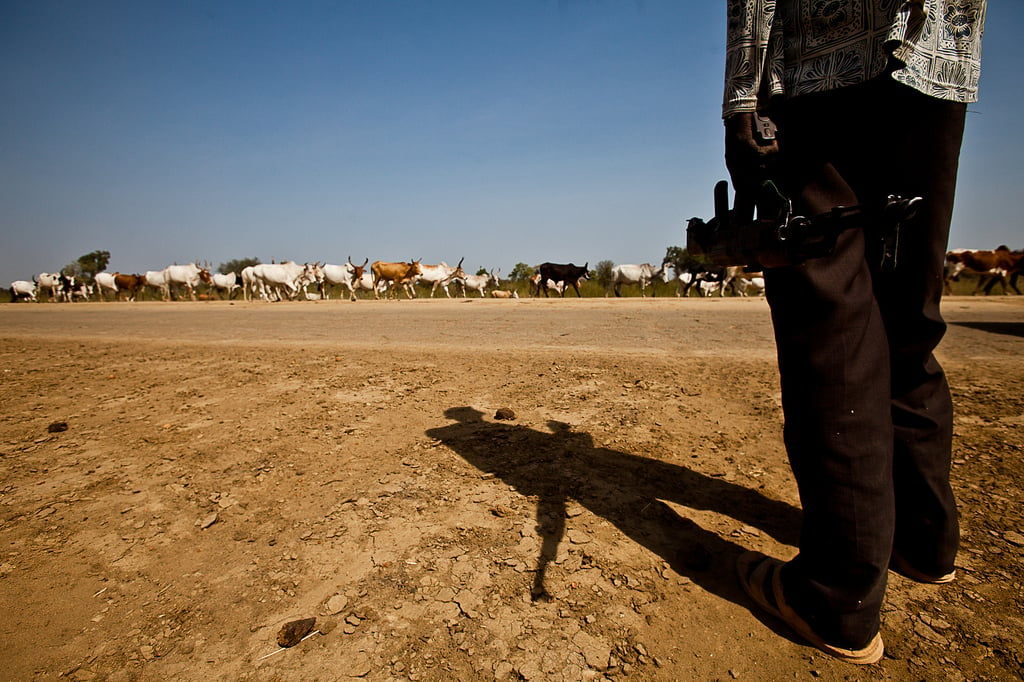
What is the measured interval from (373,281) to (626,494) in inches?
1177

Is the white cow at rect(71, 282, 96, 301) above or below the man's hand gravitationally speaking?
below

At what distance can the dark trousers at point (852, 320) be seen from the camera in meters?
1.43

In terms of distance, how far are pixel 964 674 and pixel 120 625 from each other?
2.50 meters

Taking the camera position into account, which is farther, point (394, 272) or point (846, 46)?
point (394, 272)

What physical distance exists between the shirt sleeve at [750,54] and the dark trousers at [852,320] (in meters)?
0.13

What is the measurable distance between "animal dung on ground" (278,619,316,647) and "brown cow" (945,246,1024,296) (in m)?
27.1

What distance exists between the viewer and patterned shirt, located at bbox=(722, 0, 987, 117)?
142 centimetres

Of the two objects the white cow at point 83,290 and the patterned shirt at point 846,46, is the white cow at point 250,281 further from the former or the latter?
the patterned shirt at point 846,46

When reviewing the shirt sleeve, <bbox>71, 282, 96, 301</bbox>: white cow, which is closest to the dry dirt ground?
the shirt sleeve

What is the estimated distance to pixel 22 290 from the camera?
34.8m

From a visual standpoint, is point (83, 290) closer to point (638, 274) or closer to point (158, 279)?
point (158, 279)

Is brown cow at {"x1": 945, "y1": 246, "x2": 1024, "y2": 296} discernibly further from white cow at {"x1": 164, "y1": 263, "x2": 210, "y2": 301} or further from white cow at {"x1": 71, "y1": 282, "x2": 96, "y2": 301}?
white cow at {"x1": 71, "y1": 282, "x2": 96, "y2": 301}

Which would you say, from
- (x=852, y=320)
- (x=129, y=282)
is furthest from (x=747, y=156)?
(x=129, y=282)

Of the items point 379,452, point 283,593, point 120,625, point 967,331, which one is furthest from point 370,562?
point 967,331
